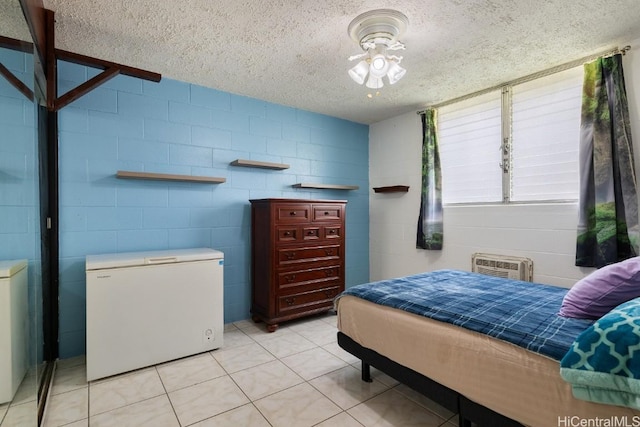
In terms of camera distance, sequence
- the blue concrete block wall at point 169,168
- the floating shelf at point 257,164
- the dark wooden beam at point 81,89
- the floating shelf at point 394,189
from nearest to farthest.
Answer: the dark wooden beam at point 81,89
the blue concrete block wall at point 169,168
the floating shelf at point 257,164
the floating shelf at point 394,189

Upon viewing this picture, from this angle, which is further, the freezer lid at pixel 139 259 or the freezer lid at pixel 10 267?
the freezer lid at pixel 139 259

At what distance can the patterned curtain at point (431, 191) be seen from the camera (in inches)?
138

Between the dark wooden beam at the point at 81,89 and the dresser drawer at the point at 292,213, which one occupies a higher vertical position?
the dark wooden beam at the point at 81,89

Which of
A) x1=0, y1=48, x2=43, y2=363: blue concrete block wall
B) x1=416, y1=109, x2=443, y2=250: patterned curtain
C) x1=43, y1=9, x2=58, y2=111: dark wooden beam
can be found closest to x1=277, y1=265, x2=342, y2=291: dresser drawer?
x1=416, y1=109, x2=443, y2=250: patterned curtain

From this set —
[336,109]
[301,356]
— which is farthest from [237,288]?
[336,109]

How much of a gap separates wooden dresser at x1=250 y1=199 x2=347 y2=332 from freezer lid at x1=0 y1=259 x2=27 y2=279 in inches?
69.4

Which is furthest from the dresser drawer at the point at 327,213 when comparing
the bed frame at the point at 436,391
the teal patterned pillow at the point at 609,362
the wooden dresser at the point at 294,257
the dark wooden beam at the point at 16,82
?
the teal patterned pillow at the point at 609,362

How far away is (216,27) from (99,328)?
223 centimetres

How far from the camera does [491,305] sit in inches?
69.9

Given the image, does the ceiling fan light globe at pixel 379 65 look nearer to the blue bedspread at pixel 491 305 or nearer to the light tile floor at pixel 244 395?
the blue bedspread at pixel 491 305

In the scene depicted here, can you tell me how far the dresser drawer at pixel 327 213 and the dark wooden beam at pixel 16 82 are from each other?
2.32 metres

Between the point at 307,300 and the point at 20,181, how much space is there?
245 cm

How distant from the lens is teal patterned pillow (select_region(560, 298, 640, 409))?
0.99 meters

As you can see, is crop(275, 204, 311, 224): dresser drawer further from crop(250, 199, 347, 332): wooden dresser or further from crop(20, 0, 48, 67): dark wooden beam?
crop(20, 0, 48, 67): dark wooden beam
